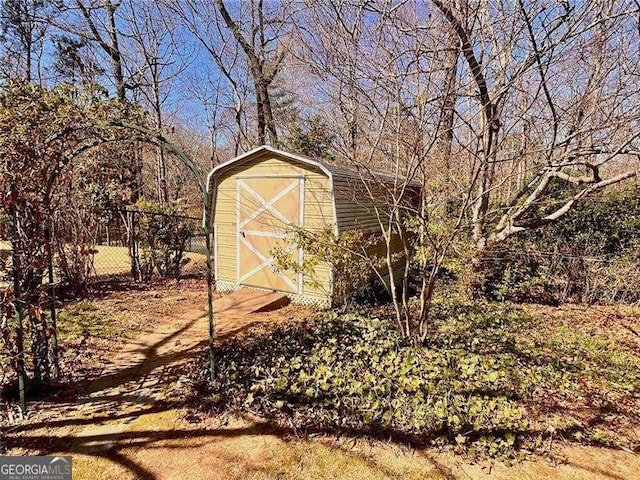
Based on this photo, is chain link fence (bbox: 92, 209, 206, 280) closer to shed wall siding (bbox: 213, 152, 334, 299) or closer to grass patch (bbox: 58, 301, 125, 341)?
shed wall siding (bbox: 213, 152, 334, 299)

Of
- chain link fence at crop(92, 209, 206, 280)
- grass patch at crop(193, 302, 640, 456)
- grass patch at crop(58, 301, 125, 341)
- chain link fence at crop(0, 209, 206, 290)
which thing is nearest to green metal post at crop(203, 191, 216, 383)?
grass patch at crop(193, 302, 640, 456)

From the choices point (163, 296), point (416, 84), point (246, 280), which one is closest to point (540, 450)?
point (416, 84)

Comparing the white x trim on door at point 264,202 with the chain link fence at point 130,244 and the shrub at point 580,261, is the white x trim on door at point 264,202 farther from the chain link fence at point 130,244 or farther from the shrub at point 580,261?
the shrub at point 580,261

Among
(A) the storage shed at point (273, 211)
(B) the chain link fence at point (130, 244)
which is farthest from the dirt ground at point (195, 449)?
(B) the chain link fence at point (130, 244)

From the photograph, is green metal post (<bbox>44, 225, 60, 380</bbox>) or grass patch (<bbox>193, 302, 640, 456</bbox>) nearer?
grass patch (<bbox>193, 302, 640, 456</bbox>)

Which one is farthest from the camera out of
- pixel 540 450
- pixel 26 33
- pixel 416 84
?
pixel 26 33

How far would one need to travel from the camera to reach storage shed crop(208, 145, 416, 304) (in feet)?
19.0

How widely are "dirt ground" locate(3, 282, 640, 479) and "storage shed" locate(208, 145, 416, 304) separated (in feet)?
8.96

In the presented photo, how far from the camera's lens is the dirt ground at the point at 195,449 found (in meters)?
2.41

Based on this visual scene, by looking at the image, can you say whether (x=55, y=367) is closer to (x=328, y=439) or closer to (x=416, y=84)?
(x=328, y=439)

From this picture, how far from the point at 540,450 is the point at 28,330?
4159 mm

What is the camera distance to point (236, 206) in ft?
22.4

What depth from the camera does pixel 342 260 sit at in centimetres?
465

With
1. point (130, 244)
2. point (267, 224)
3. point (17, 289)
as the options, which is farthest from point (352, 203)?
point (130, 244)
